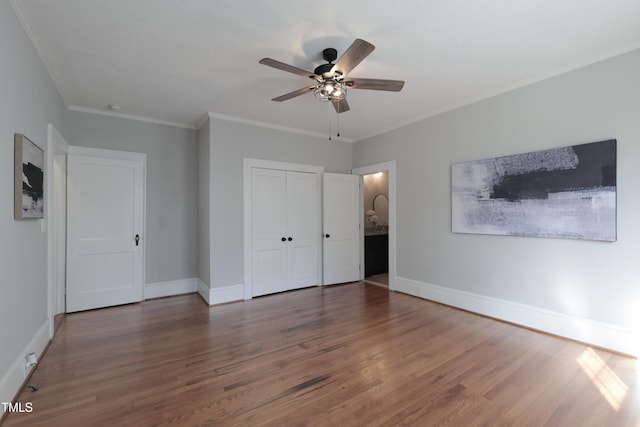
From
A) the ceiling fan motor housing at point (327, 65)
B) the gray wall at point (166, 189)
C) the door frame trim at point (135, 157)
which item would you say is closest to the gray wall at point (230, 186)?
the gray wall at point (166, 189)

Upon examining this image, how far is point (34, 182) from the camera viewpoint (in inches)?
93.7

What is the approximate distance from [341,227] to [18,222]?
4.12 m

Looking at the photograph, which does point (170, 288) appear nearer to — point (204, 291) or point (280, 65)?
point (204, 291)

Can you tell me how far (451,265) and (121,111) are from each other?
16.5 feet

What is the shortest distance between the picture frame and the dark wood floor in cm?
131

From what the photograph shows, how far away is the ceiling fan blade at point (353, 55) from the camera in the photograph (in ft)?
6.58

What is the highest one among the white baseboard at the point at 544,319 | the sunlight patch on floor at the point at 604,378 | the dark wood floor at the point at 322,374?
the white baseboard at the point at 544,319

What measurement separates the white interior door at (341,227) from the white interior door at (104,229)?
289 cm

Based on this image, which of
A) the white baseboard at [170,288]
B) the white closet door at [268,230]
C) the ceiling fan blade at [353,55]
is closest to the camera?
the ceiling fan blade at [353,55]

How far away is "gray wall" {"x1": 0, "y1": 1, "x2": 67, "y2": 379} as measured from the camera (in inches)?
73.2

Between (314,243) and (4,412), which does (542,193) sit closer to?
(314,243)

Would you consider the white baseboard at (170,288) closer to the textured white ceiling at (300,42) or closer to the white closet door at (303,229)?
the white closet door at (303,229)

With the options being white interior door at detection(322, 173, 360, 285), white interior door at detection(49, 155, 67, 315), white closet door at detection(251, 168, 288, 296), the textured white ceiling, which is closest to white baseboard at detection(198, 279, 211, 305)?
white closet door at detection(251, 168, 288, 296)

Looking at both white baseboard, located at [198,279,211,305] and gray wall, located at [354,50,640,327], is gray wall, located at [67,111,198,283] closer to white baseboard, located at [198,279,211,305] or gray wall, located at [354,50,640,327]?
white baseboard, located at [198,279,211,305]
